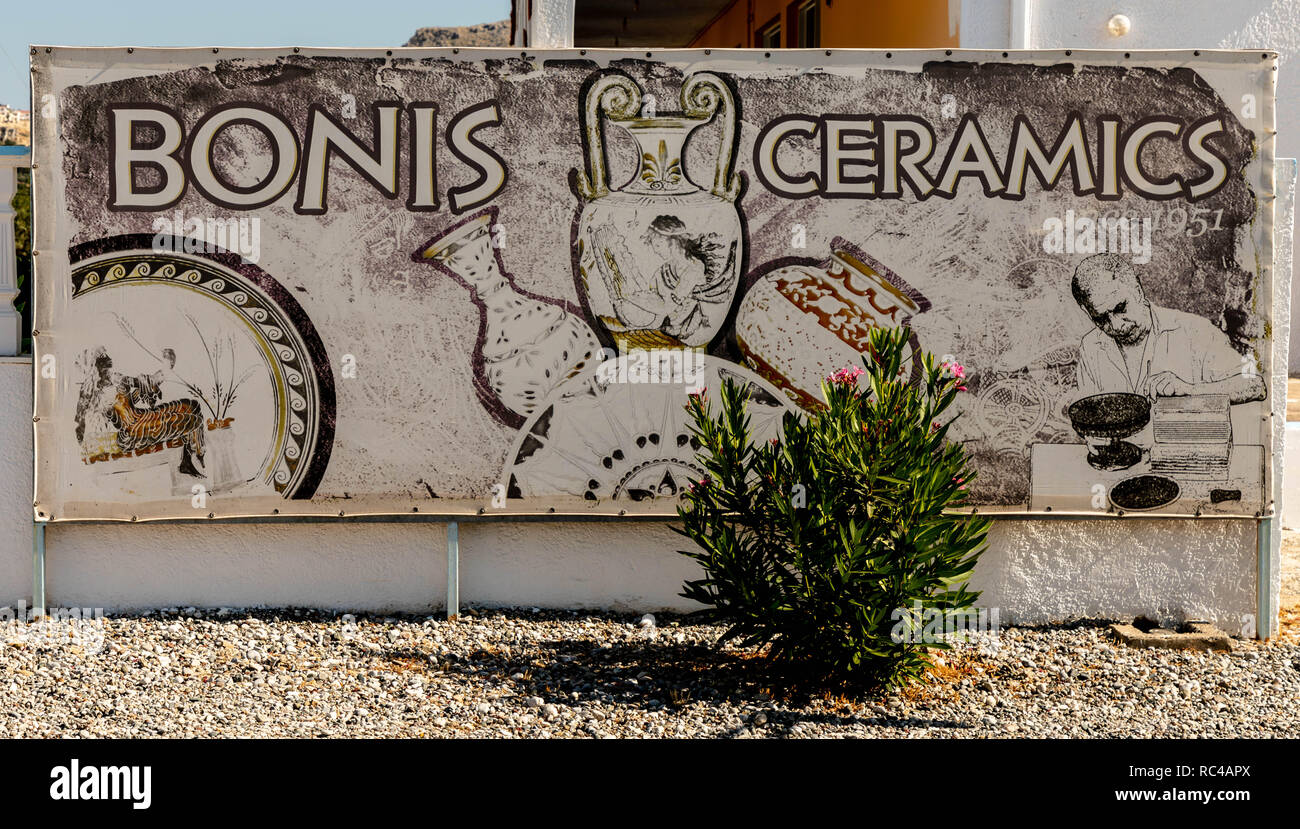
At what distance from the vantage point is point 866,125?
5859 mm

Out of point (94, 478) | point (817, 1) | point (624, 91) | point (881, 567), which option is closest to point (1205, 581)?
point (881, 567)

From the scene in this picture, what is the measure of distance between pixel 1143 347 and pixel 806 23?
22.5ft

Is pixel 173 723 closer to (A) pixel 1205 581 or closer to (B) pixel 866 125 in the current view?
(B) pixel 866 125

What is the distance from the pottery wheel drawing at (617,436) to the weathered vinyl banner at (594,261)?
0.05 ft

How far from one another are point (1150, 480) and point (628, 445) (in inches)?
101

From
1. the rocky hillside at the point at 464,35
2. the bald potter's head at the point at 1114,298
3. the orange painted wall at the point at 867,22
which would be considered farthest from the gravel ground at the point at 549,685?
the rocky hillside at the point at 464,35

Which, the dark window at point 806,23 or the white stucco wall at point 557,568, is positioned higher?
the dark window at point 806,23

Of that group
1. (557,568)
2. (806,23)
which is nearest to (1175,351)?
(557,568)

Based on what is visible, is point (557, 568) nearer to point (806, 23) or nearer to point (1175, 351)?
point (1175, 351)

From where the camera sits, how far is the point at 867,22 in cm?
949

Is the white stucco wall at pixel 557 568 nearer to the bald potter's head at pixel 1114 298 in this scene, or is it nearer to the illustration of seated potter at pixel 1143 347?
the illustration of seated potter at pixel 1143 347

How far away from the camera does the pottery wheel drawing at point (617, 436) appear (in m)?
5.88

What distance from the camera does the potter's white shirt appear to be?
5.94 metres

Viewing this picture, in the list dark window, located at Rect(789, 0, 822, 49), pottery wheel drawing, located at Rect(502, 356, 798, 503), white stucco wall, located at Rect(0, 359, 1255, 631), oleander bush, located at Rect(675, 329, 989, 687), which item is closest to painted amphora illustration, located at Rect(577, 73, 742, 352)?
pottery wheel drawing, located at Rect(502, 356, 798, 503)
